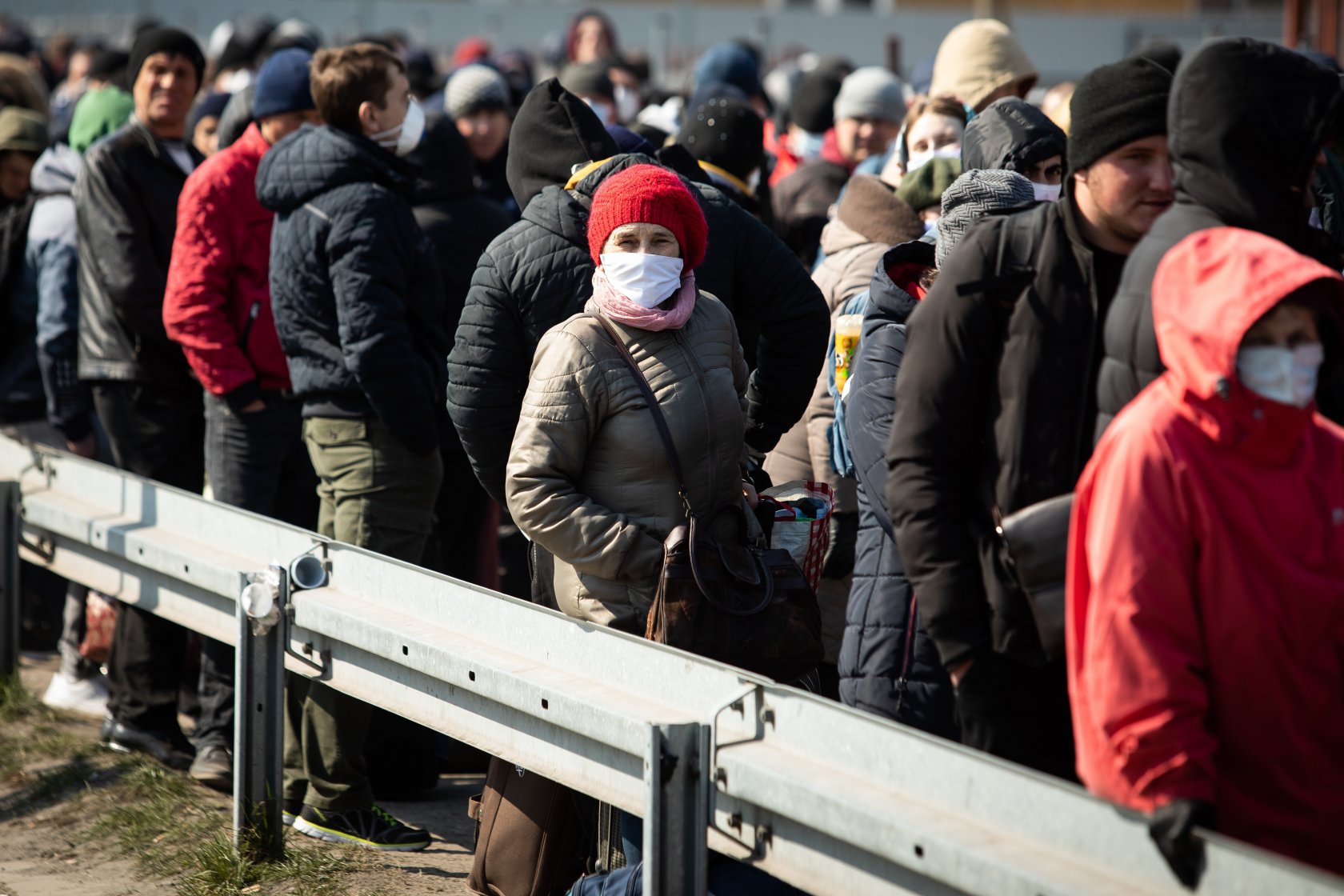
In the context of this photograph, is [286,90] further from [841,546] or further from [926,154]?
[841,546]

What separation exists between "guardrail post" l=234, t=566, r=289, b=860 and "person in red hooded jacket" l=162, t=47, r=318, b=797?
3.28 ft

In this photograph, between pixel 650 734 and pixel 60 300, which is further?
pixel 60 300

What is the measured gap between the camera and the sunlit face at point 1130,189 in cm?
314

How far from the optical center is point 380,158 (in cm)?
529

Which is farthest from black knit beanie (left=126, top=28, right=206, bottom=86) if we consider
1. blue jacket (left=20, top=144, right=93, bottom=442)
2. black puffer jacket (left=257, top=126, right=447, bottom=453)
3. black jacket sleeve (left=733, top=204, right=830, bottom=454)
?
black jacket sleeve (left=733, top=204, right=830, bottom=454)

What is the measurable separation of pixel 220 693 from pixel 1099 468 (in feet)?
12.6

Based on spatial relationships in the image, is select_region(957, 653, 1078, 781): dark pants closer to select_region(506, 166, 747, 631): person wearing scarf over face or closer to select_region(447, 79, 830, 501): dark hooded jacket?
select_region(506, 166, 747, 631): person wearing scarf over face

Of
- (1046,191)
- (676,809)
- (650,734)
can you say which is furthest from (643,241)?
(676,809)

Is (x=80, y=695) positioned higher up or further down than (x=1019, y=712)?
further down

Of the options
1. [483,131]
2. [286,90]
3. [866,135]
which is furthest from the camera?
[866,135]

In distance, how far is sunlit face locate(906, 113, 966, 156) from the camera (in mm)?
6258

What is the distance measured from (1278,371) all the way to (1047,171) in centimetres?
211

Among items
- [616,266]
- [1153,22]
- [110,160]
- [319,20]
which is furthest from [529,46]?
[616,266]

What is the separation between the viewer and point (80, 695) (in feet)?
21.4
